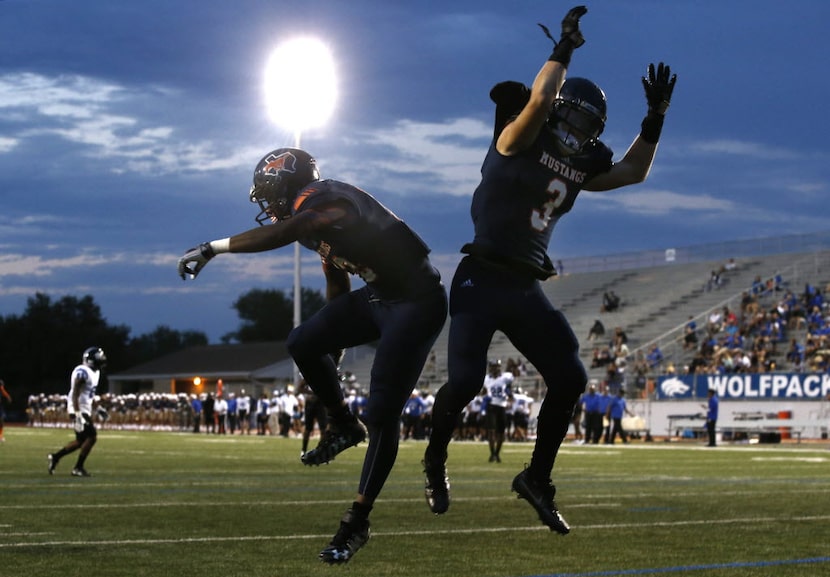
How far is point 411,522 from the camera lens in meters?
11.8

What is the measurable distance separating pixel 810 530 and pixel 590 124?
703 cm

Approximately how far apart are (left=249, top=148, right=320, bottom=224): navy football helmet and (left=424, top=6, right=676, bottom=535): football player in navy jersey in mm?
772

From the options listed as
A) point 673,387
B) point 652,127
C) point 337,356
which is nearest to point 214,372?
point 673,387

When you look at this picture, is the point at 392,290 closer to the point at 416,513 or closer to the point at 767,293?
the point at 416,513

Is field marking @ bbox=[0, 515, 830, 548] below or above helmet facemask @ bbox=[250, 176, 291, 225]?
below

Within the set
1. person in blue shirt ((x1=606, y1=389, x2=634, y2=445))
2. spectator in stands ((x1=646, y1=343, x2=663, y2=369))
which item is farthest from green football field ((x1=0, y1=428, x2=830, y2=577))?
spectator in stands ((x1=646, y1=343, x2=663, y2=369))

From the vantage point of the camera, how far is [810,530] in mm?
11344

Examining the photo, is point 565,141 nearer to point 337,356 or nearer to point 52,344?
point 337,356

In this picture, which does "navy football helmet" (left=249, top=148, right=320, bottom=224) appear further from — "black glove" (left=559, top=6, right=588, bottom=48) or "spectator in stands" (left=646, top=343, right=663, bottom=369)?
"spectator in stands" (left=646, top=343, right=663, bottom=369)

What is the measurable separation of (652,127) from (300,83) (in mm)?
24586

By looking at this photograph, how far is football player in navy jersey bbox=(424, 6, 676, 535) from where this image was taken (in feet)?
18.0

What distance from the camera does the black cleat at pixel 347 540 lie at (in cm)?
547

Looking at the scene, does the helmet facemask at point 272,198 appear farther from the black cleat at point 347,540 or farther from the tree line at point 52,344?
the tree line at point 52,344

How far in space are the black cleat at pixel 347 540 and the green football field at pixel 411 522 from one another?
2.81 m
